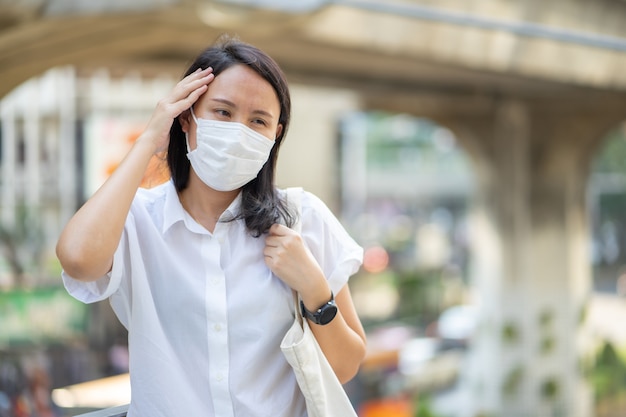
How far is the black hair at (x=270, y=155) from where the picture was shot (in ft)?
7.30

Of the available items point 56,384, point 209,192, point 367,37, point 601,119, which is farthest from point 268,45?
point 601,119

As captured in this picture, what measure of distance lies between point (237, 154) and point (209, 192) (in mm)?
158

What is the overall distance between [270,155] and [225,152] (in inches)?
9.4

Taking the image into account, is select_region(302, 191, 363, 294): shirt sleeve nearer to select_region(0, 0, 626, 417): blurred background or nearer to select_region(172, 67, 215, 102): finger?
select_region(172, 67, 215, 102): finger

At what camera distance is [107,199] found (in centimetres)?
209

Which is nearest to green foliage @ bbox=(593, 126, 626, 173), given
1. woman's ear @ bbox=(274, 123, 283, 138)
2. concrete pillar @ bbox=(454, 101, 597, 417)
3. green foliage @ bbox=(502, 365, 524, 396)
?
concrete pillar @ bbox=(454, 101, 597, 417)

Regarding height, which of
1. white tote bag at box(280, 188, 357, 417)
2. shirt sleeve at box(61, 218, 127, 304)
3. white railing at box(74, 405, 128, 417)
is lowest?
white railing at box(74, 405, 128, 417)

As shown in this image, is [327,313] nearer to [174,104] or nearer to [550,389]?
[174,104]

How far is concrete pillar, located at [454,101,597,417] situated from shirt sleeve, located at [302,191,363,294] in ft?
58.0

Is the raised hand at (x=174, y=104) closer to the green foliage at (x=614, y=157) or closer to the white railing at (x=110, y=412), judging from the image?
the white railing at (x=110, y=412)

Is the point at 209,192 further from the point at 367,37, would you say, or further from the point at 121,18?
the point at 367,37

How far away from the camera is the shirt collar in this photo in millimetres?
2236

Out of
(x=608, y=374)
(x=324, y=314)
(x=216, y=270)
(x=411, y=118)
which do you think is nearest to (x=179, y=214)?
(x=216, y=270)

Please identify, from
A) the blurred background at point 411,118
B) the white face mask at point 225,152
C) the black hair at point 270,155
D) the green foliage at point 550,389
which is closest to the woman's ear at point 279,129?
the black hair at point 270,155
